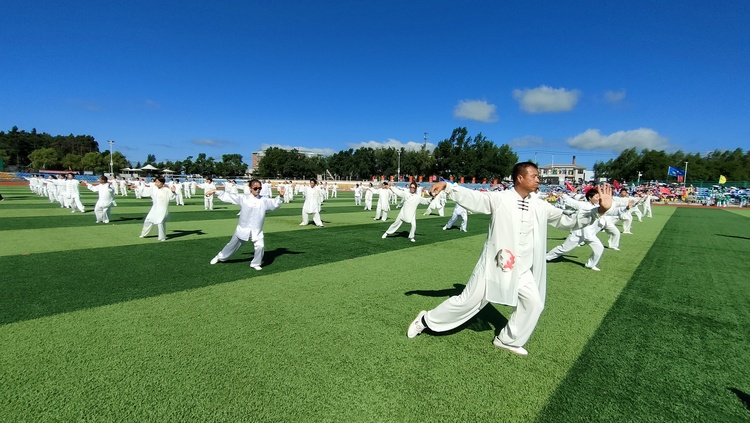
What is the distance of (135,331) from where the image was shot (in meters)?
4.09

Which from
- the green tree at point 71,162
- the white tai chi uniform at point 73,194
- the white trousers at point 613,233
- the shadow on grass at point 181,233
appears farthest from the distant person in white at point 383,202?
the green tree at point 71,162

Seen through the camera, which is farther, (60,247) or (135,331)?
(60,247)

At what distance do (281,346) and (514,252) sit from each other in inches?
103

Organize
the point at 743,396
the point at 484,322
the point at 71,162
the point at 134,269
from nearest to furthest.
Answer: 1. the point at 743,396
2. the point at 484,322
3. the point at 134,269
4. the point at 71,162

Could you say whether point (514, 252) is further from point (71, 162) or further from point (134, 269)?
point (71, 162)

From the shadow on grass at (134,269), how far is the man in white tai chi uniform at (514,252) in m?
4.42

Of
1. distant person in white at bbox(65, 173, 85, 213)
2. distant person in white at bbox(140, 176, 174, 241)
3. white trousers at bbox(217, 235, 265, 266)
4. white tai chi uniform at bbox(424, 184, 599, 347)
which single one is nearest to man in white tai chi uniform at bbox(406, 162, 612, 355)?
white tai chi uniform at bbox(424, 184, 599, 347)

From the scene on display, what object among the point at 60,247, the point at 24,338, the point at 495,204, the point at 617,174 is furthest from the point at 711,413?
the point at 617,174

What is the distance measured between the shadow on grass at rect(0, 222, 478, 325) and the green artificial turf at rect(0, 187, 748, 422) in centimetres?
4

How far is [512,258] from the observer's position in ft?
11.8

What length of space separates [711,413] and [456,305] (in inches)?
86.2

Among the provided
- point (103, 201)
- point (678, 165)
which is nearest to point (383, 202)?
point (103, 201)

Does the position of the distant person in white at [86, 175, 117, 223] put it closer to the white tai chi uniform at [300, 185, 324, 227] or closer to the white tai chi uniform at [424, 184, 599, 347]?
the white tai chi uniform at [300, 185, 324, 227]

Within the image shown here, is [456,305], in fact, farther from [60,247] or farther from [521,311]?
[60,247]
